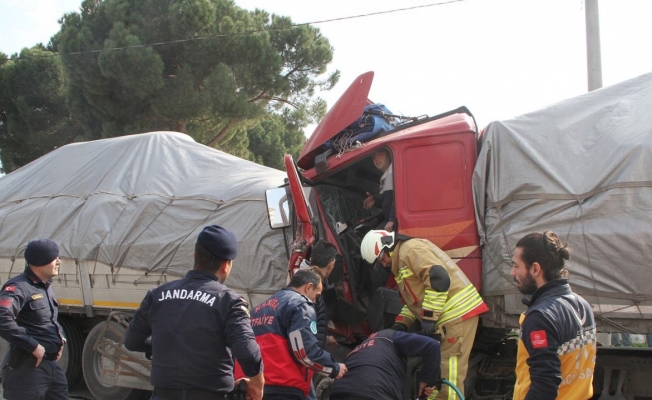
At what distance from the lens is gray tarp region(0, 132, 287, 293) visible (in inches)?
235

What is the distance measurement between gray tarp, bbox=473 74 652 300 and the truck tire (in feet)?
13.4

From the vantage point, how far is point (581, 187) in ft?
14.2

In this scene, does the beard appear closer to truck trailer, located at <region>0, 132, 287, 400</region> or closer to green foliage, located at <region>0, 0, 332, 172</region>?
truck trailer, located at <region>0, 132, 287, 400</region>

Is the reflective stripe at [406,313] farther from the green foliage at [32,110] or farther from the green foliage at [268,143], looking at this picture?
the green foliage at [268,143]

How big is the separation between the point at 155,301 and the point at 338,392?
136 cm

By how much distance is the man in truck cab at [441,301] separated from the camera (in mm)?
4355

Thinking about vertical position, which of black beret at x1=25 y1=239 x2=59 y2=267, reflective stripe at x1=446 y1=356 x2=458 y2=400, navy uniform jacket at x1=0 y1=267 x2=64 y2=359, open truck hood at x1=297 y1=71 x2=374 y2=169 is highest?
open truck hood at x1=297 y1=71 x2=374 y2=169

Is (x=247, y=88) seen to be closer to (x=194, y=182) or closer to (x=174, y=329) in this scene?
(x=194, y=182)

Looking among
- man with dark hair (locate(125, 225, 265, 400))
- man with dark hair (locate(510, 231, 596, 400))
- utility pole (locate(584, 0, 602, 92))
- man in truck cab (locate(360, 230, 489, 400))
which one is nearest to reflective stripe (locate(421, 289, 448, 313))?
man in truck cab (locate(360, 230, 489, 400))

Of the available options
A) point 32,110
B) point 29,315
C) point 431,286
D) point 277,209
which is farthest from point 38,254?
point 32,110

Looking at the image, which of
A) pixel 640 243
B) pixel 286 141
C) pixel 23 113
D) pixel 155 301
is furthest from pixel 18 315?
pixel 286 141

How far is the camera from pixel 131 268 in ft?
20.9

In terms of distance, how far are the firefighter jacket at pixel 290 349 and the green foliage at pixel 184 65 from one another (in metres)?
13.5

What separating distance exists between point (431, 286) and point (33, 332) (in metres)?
2.97
